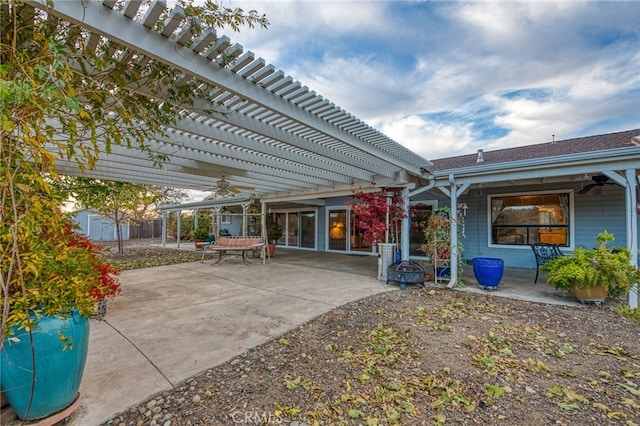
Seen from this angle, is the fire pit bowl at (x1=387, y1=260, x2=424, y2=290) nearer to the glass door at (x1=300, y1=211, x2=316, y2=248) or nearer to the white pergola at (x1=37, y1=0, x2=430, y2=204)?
the white pergola at (x1=37, y1=0, x2=430, y2=204)

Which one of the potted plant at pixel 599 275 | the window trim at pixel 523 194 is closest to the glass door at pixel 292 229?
the window trim at pixel 523 194

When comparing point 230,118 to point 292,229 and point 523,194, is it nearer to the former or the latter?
point 523,194

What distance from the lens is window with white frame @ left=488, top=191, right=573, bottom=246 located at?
705cm

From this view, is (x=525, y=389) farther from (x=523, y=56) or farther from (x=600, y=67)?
(x=600, y=67)

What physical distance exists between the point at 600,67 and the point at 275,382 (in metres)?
A: 8.89

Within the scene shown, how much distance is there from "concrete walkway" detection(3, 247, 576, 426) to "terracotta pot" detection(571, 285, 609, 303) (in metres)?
0.19

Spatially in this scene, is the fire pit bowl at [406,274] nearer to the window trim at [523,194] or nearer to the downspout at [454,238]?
the downspout at [454,238]

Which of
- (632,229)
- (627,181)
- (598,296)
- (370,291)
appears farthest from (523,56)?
(370,291)

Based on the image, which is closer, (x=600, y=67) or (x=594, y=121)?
(x=600, y=67)

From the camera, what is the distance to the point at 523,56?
5.82m

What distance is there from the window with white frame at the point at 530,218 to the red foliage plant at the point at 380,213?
11.2 ft

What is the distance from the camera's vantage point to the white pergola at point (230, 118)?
1797 mm

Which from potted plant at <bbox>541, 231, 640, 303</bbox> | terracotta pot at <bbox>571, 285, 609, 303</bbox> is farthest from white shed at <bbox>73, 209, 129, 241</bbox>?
terracotta pot at <bbox>571, 285, 609, 303</bbox>

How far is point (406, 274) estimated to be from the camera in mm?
5445
